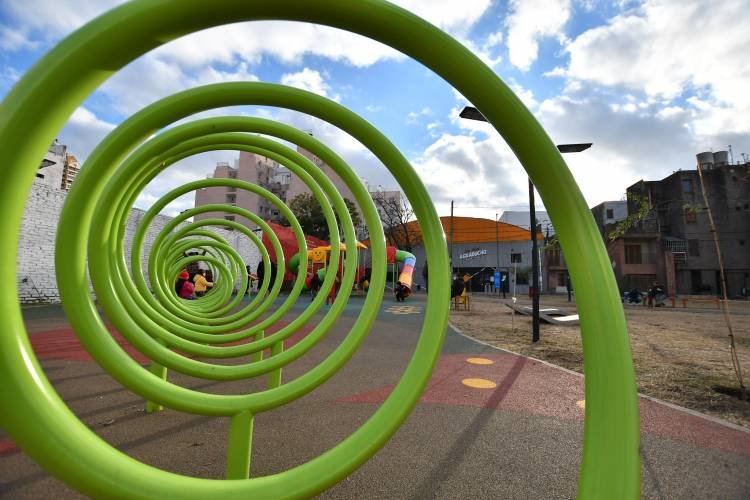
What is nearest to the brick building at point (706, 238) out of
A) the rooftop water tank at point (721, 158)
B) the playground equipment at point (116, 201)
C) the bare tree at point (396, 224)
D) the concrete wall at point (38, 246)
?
the rooftop water tank at point (721, 158)

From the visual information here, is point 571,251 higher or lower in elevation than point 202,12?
lower

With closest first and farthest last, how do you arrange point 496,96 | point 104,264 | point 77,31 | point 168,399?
point 77,31, point 496,96, point 168,399, point 104,264

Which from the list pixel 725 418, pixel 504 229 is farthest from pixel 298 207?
pixel 725 418

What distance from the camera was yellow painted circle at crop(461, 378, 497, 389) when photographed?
3.65 m

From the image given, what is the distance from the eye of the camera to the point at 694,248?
31000mm

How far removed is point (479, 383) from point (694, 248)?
37340mm

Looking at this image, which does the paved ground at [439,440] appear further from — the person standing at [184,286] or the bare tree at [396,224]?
the bare tree at [396,224]

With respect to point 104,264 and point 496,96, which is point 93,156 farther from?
point 496,96

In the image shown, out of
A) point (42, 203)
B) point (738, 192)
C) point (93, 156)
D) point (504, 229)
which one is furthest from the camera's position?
point (504, 229)

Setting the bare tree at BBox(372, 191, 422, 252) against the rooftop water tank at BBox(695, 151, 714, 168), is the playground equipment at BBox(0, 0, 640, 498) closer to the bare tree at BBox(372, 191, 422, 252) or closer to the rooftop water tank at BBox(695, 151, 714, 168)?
the bare tree at BBox(372, 191, 422, 252)

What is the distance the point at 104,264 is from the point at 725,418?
13.5ft

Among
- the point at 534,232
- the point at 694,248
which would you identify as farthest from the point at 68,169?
the point at 694,248

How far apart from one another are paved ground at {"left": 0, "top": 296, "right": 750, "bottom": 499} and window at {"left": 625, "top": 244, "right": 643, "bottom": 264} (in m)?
33.9

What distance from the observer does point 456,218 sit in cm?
3528
